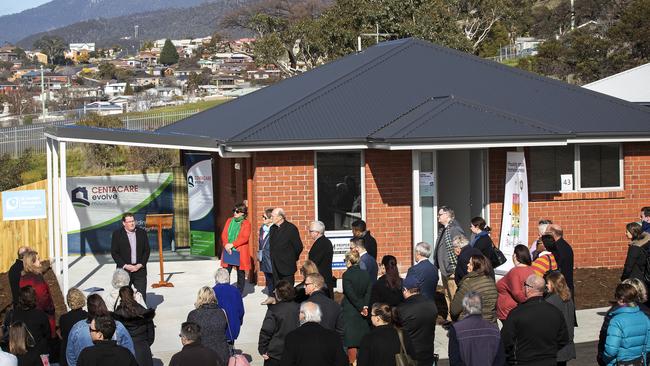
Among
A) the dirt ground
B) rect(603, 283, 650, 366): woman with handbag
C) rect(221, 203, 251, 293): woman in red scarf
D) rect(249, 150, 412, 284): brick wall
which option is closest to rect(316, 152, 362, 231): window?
rect(249, 150, 412, 284): brick wall

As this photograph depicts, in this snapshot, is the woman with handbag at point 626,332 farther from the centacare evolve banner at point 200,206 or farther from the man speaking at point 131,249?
the centacare evolve banner at point 200,206

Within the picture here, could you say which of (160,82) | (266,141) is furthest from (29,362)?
(160,82)

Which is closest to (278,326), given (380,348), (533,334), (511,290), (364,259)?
(380,348)

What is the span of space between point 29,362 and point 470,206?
455 inches

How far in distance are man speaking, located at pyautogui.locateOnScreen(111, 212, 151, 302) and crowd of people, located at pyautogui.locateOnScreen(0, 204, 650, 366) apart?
2518 mm

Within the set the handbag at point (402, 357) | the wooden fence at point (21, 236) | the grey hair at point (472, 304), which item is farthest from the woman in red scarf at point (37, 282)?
the wooden fence at point (21, 236)

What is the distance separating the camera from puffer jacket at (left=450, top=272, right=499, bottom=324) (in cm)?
1095

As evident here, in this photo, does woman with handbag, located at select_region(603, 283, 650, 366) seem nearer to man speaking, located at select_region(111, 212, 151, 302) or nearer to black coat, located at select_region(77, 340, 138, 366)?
black coat, located at select_region(77, 340, 138, 366)

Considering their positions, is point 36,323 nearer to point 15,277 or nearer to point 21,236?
point 15,277

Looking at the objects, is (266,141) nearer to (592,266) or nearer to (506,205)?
(506,205)

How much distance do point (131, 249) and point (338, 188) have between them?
460cm

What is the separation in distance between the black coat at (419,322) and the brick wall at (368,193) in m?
8.30

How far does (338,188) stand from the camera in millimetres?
18656

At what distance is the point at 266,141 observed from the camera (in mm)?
17750
